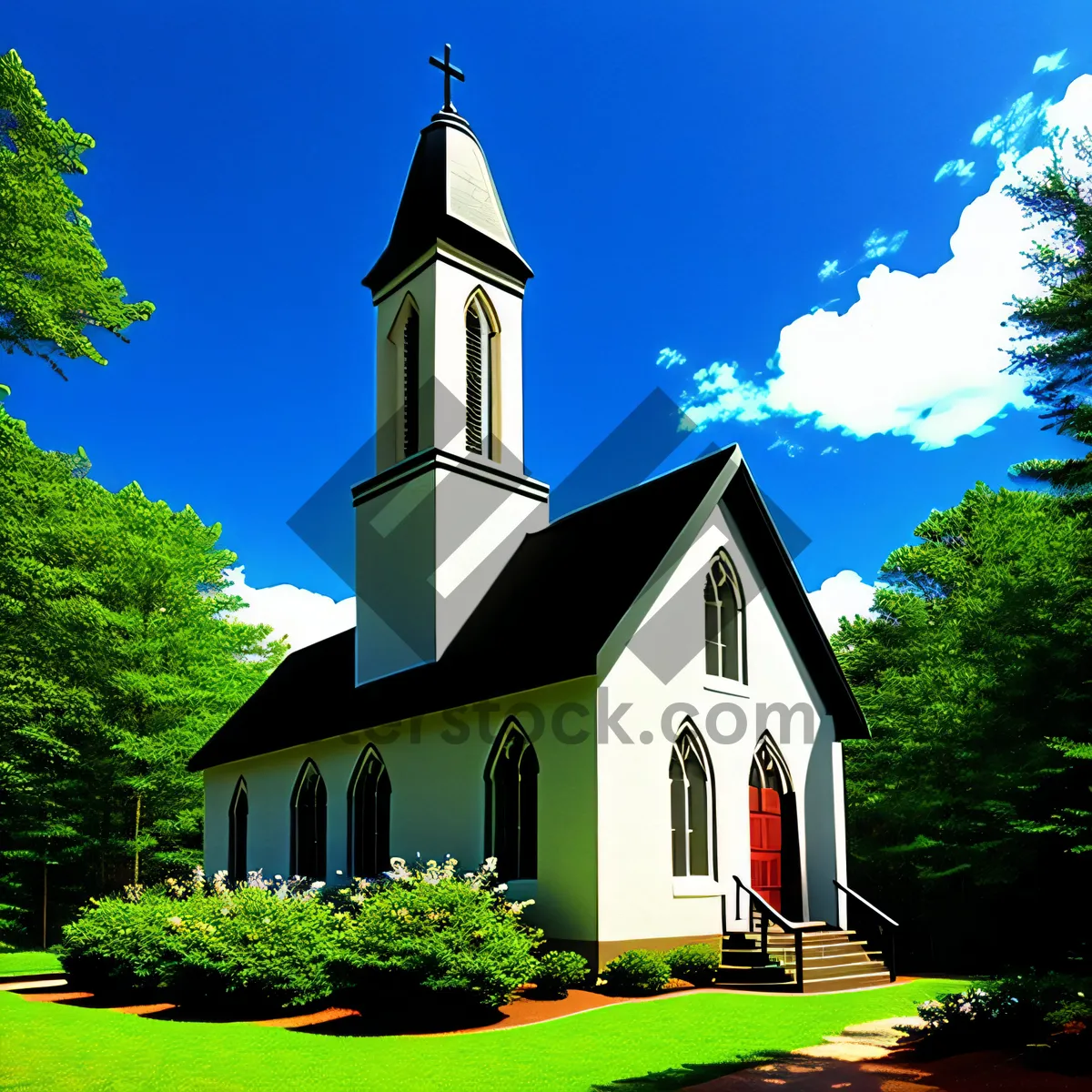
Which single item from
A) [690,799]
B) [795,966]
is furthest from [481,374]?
[795,966]

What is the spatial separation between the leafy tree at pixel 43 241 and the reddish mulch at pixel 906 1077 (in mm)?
15338

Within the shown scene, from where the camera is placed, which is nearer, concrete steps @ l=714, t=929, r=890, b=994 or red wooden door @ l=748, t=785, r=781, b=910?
concrete steps @ l=714, t=929, r=890, b=994

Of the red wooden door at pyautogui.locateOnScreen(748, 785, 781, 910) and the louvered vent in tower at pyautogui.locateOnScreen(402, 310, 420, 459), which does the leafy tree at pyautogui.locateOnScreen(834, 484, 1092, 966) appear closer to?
the red wooden door at pyautogui.locateOnScreen(748, 785, 781, 910)

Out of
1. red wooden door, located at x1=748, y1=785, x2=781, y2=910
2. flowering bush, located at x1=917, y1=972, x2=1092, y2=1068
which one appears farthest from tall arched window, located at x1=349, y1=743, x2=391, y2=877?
flowering bush, located at x1=917, y1=972, x2=1092, y2=1068

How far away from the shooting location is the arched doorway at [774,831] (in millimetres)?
18750

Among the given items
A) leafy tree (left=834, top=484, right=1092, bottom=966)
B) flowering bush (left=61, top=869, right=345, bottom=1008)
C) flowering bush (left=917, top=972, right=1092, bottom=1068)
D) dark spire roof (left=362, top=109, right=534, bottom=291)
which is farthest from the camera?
dark spire roof (left=362, top=109, right=534, bottom=291)

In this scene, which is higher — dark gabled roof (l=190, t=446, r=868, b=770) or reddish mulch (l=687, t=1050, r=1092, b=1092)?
dark gabled roof (l=190, t=446, r=868, b=770)

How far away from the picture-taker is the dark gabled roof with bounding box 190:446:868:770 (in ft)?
54.5

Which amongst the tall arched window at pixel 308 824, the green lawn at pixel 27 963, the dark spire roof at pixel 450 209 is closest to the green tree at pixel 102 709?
the green lawn at pixel 27 963

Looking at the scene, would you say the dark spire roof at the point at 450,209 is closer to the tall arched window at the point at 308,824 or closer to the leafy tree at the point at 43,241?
the leafy tree at the point at 43,241

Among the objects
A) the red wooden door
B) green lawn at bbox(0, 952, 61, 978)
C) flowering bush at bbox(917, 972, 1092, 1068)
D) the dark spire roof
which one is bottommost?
green lawn at bbox(0, 952, 61, 978)

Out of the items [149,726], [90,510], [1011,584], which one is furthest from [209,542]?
[1011,584]

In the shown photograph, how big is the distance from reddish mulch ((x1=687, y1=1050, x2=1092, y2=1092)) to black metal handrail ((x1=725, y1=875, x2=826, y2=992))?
5435 millimetres

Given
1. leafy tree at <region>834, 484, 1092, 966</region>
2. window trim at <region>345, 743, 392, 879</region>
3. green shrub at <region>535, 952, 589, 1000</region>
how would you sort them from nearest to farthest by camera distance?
leafy tree at <region>834, 484, 1092, 966</region> → green shrub at <region>535, 952, 589, 1000</region> → window trim at <region>345, 743, 392, 879</region>
